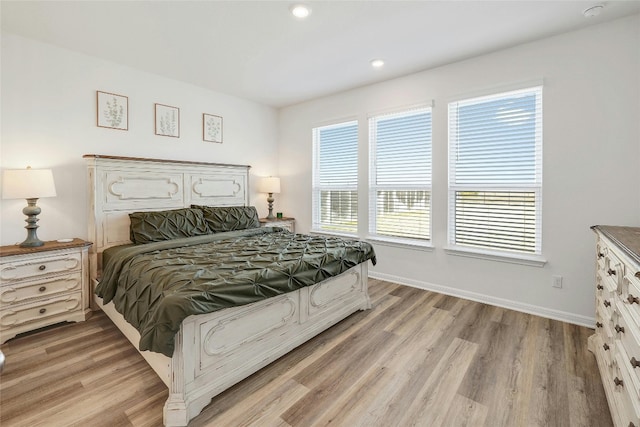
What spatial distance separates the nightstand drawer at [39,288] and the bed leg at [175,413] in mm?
1880

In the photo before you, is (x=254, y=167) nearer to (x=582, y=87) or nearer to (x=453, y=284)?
(x=453, y=284)

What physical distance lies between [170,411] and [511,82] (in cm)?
381

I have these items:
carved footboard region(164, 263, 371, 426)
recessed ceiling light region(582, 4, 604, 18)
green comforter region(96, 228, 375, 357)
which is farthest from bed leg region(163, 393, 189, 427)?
recessed ceiling light region(582, 4, 604, 18)

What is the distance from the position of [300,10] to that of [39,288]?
3.18 m

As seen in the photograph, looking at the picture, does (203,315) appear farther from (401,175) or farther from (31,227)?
(401,175)

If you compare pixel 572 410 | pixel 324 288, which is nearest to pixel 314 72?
pixel 324 288

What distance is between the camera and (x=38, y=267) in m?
2.64

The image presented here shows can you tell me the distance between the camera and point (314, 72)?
370 centimetres

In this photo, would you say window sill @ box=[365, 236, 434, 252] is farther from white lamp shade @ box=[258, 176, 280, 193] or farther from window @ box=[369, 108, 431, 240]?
white lamp shade @ box=[258, 176, 280, 193]

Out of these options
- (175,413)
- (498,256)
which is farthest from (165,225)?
(498,256)

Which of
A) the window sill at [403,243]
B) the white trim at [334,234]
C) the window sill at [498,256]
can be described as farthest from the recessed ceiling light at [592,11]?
the white trim at [334,234]

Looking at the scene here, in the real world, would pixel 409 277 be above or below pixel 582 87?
below

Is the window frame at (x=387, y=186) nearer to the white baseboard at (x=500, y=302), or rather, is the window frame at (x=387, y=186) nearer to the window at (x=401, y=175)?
the window at (x=401, y=175)

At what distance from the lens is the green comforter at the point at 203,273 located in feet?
5.55
